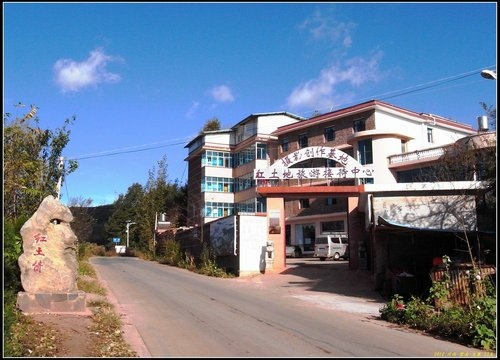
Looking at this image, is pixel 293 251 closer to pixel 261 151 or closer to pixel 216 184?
pixel 261 151

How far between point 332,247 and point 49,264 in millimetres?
27016

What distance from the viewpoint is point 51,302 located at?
1112cm

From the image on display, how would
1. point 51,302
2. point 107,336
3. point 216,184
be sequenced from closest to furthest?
point 107,336
point 51,302
point 216,184

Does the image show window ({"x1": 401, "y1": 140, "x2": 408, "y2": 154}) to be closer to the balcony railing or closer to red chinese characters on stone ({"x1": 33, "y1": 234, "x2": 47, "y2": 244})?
the balcony railing

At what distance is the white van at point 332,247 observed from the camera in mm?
36281

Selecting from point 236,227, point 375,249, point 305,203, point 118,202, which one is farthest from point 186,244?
point 118,202

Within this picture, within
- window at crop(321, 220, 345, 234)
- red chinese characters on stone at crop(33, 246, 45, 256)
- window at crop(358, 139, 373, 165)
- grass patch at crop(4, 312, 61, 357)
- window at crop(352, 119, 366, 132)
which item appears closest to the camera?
grass patch at crop(4, 312, 61, 357)

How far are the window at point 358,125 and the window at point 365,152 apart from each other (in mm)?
1339

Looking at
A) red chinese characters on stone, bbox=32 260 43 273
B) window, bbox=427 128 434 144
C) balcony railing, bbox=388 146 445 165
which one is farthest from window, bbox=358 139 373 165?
red chinese characters on stone, bbox=32 260 43 273

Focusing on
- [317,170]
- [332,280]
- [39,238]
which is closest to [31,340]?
[39,238]

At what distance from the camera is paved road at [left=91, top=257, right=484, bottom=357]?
8.19m

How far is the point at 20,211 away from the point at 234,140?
127ft

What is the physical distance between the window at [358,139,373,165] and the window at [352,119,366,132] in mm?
1339

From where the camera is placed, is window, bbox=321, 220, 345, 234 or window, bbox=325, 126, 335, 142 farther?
window, bbox=325, 126, 335, 142
